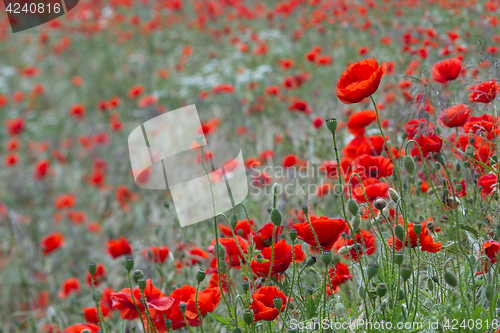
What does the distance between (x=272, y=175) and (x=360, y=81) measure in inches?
77.0

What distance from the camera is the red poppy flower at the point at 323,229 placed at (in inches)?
48.6

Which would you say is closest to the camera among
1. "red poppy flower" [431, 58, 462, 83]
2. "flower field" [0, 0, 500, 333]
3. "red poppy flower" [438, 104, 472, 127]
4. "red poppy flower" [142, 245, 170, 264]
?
"flower field" [0, 0, 500, 333]

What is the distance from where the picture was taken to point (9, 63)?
8914 mm

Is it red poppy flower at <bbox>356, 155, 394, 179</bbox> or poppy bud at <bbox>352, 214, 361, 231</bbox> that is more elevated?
red poppy flower at <bbox>356, 155, 394, 179</bbox>

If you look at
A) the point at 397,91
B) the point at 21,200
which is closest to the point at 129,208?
the point at 21,200

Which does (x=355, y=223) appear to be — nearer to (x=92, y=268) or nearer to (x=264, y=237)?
(x=264, y=237)

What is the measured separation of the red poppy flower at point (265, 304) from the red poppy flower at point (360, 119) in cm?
82

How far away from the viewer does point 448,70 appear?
172cm

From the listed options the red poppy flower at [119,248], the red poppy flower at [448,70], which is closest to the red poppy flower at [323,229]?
the red poppy flower at [448,70]

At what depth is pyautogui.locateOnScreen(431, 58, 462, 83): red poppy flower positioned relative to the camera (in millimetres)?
1695

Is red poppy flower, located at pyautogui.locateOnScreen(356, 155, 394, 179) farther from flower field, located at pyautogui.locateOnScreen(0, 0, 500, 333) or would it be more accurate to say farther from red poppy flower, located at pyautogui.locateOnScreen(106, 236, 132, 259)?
red poppy flower, located at pyautogui.locateOnScreen(106, 236, 132, 259)

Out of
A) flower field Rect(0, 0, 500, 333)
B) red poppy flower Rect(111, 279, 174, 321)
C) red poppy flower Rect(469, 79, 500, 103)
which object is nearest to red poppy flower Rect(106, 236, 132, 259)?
flower field Rect(0, 0, 500, 333)

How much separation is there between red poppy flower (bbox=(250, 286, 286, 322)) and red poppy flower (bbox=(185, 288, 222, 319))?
5.0 inches

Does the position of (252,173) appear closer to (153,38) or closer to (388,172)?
(388,172)
